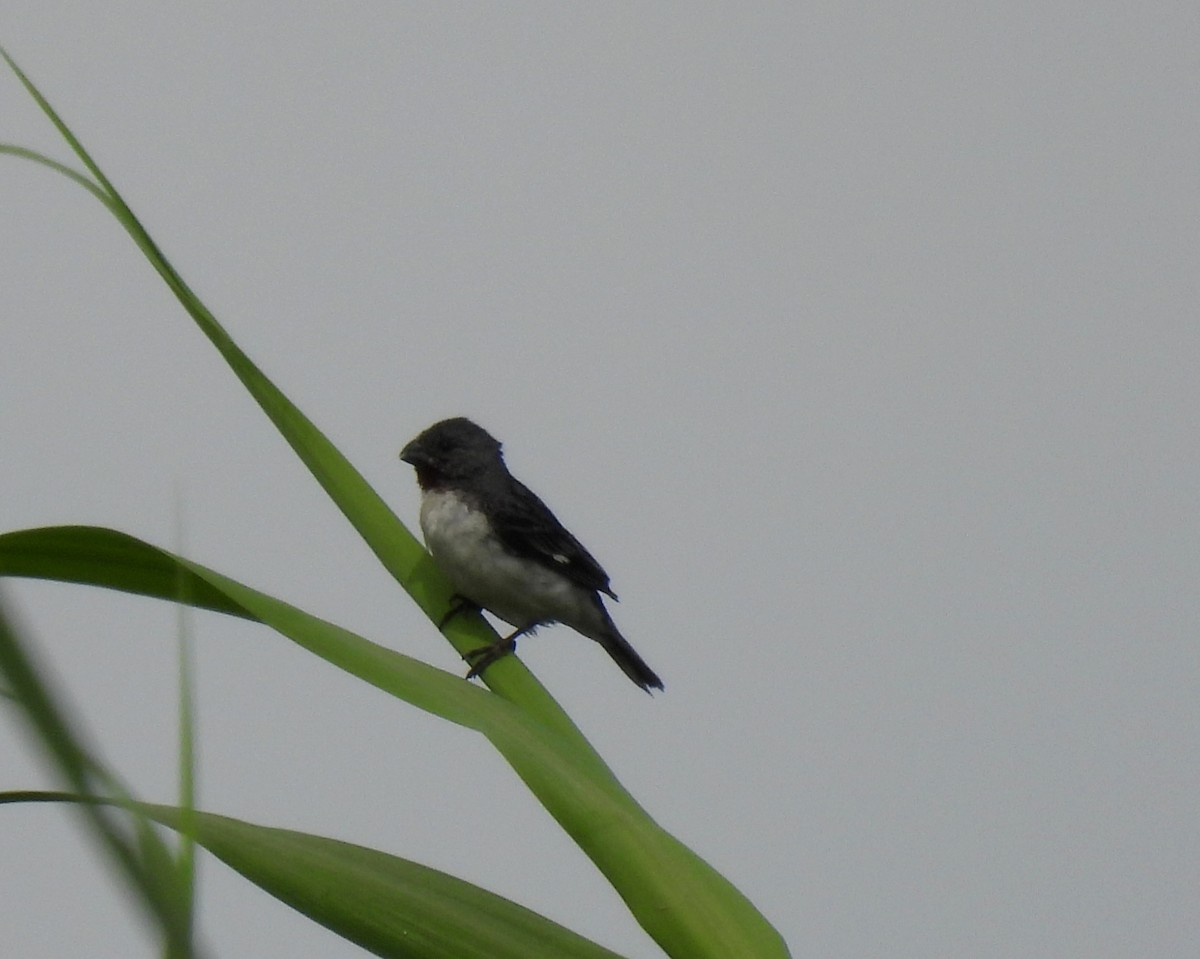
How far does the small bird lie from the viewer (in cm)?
511

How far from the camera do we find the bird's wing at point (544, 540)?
5.34 metres

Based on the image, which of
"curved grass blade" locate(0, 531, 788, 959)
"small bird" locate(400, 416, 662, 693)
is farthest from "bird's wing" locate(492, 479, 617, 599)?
"curved grass blade" locate(0, 531, 788, 959)

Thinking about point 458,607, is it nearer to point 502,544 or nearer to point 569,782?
point 502,544

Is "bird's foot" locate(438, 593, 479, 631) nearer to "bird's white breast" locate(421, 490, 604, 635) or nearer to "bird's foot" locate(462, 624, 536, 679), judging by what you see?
"bird's white breast" locate(421, 490, 604, 635)

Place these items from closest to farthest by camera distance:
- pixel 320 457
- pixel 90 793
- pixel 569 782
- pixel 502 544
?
1. pixel 90 793
2. pixel 569 782
3. pixel 320 457
4. pixel 502 544

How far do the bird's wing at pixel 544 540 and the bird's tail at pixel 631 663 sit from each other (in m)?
0.26

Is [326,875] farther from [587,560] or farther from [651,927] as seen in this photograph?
[587,560]

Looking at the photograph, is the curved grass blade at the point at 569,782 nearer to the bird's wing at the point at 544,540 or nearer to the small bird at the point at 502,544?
the small bird at the point at 502,544

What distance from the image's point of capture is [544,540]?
5418 millimetres

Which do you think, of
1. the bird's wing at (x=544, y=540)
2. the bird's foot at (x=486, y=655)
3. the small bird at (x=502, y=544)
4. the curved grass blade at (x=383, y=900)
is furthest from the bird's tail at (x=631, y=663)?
the curved grass blade at (x=383, y=900)

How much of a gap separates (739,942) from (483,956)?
0.26 m

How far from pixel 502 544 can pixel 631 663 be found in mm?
819

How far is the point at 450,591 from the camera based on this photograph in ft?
15.4

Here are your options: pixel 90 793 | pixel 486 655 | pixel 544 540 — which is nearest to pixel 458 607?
pixel 544 540
